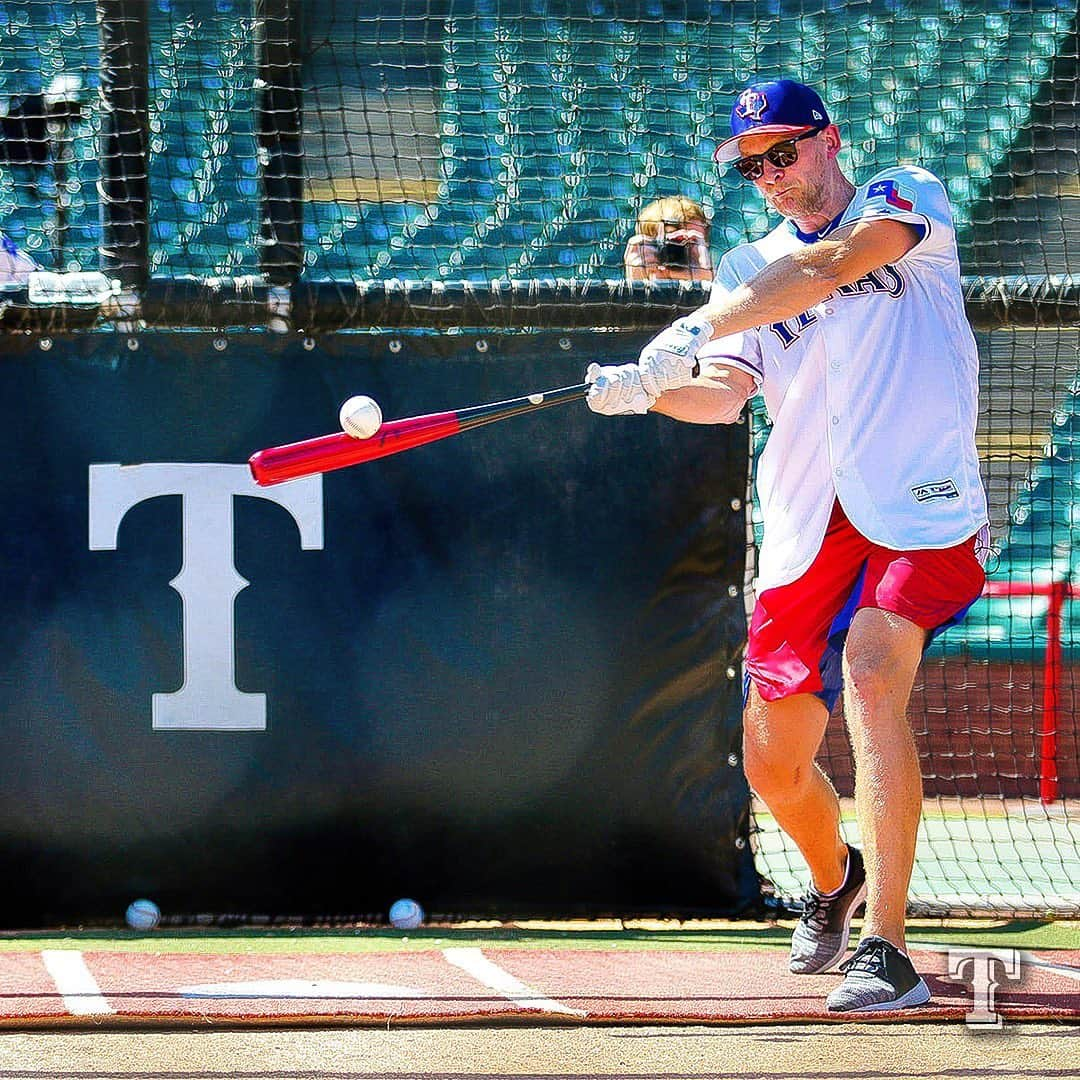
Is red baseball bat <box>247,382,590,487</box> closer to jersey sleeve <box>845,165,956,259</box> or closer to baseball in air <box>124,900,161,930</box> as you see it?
jersey sleeve <box>845,165,956,259</box>

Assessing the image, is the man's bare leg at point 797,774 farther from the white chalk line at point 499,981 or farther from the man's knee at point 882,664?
the white chalk line at point 499,981

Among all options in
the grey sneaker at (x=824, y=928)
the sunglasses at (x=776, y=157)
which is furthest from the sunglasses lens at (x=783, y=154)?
the grey sneaker at (x=824, y=928)

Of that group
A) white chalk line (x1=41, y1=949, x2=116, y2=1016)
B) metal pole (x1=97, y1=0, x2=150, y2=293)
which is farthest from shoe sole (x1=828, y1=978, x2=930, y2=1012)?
metal pole (x1=97, y1=0, x2=150, y2=293)

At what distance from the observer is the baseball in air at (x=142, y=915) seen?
14.0 ft

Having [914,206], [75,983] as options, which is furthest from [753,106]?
[75,983]

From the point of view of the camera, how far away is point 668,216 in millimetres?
4832

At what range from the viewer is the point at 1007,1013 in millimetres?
3215

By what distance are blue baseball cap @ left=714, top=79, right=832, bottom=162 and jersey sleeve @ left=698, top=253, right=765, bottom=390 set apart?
38cm

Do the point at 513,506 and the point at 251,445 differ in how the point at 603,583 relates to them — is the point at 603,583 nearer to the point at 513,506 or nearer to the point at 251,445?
the point at 513,506

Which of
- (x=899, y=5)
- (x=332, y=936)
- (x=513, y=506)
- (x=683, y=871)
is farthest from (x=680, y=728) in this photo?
(x=899, y=5)

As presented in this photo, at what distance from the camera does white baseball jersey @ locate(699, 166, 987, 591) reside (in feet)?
11.0

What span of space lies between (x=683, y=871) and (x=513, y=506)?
1.09 m

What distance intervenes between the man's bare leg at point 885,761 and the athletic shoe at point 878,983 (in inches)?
1.3

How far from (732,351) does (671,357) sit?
445mm
